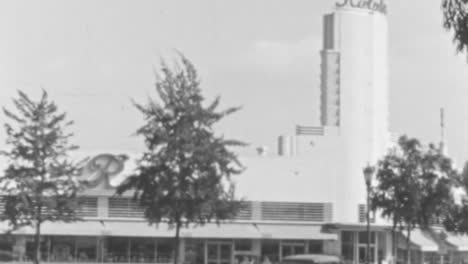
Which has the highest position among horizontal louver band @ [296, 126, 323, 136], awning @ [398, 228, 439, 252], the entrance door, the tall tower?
the tall tower

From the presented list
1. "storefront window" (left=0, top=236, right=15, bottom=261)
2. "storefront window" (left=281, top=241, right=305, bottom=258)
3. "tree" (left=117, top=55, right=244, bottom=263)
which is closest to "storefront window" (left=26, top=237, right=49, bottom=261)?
"storefront window" (left=0, top=236, right=15, bottom=261)

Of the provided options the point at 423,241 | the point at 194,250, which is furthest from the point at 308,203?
the point at 194,250

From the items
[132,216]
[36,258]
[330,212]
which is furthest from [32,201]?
[330,212]

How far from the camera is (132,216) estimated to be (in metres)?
84.0

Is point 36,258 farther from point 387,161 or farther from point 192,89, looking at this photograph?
point 387,161

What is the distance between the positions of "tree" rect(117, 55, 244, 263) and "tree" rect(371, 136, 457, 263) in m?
12.8

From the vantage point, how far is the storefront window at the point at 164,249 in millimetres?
83375

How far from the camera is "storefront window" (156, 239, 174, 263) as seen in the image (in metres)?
83.4

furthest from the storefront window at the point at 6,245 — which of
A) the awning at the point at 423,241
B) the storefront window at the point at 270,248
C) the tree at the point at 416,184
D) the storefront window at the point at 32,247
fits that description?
the tree at the point at 416,184

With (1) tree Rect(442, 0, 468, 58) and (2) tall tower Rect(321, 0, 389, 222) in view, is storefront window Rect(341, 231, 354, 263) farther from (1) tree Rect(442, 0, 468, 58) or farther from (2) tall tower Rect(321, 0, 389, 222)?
(1) tree Rect(442, 0, 468, 58)

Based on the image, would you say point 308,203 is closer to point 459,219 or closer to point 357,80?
point 357,80

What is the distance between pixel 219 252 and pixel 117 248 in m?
7.88

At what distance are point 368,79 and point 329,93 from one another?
137 inches

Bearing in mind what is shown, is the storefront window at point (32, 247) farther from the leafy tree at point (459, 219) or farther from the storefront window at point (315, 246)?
the leafy tree at point (459, 219)
